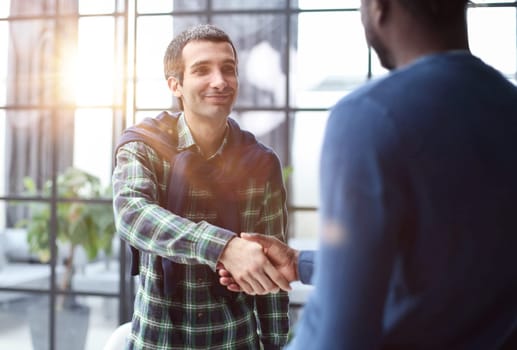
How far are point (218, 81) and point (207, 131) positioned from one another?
119 millimetres

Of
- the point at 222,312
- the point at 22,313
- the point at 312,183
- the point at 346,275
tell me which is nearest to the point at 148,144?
the point at 222,312

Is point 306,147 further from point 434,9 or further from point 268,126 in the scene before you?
point 434,9

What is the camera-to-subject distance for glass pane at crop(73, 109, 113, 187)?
9.01ft

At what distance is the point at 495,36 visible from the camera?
95.3 inches

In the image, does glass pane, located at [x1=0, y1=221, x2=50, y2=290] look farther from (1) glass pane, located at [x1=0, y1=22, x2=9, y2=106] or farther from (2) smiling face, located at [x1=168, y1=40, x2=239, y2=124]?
(2) smiling face, located at [x1=168, y1=40, x2=239, y2=124]

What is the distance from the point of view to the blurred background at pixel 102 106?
8.44 feet

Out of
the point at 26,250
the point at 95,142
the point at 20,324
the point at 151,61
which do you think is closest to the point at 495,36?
the point at 151,61

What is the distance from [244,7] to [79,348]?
6.11ft

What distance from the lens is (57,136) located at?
281cm

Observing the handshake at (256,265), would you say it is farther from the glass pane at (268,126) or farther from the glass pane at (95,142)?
the glass pane at (95,142)

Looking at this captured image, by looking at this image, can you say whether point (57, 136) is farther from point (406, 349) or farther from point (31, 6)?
point (406, 349)

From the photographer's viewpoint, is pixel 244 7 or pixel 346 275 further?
pixel 244 7

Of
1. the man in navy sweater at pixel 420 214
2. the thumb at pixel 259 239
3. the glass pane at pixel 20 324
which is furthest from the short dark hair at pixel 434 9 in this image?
the glass pane at pixel 20 324

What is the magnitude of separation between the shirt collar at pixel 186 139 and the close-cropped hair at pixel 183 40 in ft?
0.33
